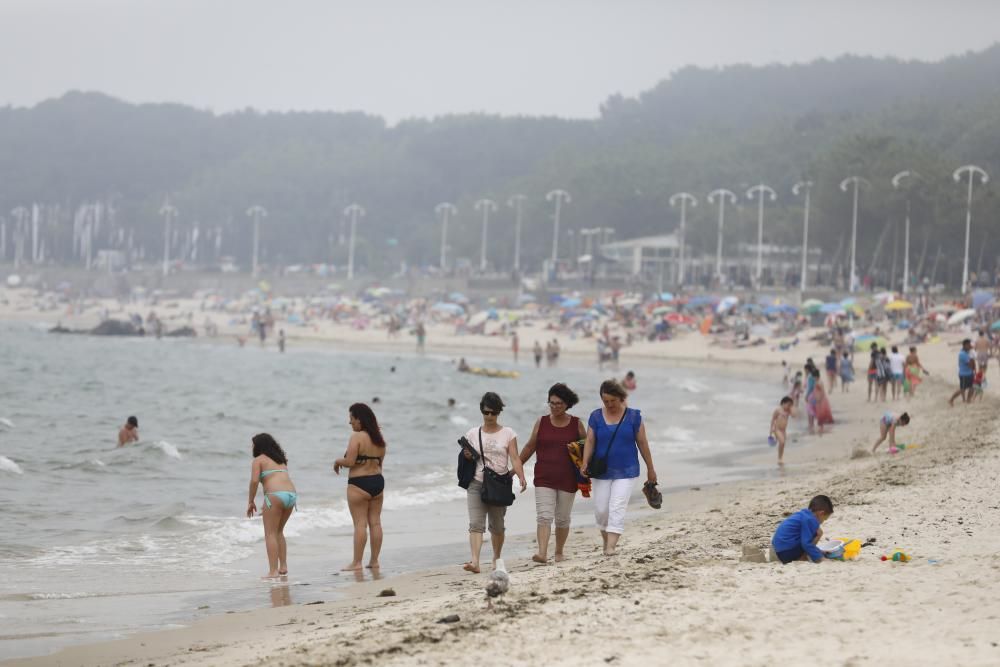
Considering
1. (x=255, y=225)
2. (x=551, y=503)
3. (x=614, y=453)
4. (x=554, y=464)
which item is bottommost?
(x=551, y=503)

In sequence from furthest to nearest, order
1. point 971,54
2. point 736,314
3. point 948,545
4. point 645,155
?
point 971,54 < point 645,155 < point 736,314 < point 948,545

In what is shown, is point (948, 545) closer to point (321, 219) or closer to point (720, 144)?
point (720, 144)

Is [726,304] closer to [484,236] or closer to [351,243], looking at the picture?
[484,236]

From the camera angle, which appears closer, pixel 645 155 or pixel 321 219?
pixel 645 155

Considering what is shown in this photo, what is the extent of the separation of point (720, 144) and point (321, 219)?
4340 centimetres

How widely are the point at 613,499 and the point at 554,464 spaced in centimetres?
49

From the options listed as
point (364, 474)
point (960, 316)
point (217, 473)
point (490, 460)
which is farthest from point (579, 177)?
point (490, 460)

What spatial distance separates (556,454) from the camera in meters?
9.57

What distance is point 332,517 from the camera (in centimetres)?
1402

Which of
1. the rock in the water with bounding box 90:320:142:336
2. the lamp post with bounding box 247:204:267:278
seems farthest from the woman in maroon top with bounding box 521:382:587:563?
the lamp post with bounding box 247:204:267:278

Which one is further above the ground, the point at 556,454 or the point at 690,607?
the point at 556,454

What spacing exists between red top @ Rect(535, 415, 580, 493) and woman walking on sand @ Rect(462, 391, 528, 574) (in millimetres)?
183

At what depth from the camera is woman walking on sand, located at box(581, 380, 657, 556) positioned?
933 cm

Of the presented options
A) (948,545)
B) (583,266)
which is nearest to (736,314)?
(583,266)
